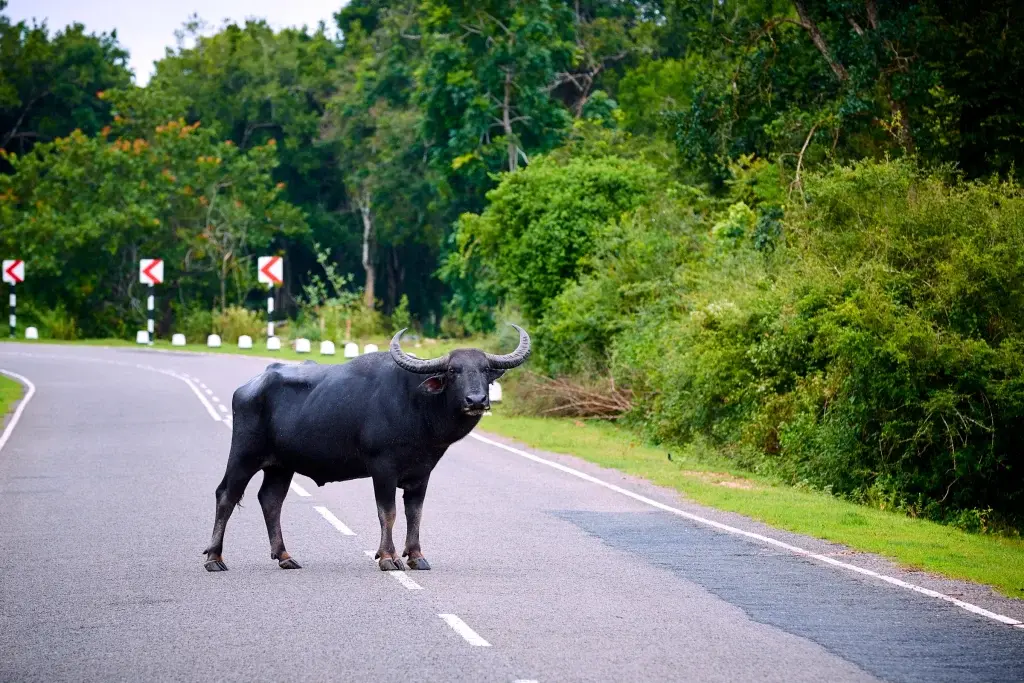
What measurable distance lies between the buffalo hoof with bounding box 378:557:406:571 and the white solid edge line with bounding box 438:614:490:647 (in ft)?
6.27

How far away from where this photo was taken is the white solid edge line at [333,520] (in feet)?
48.1

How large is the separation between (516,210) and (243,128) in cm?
4210

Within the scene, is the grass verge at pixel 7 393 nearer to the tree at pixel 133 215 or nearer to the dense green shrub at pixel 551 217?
the dense green shrub at pixel 551 217

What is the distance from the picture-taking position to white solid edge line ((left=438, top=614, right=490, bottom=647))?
30.3 feet

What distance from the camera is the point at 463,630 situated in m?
9.60

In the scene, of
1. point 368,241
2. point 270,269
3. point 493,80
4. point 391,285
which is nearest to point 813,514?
point 493,80

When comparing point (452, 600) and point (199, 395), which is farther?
point (199, 395)

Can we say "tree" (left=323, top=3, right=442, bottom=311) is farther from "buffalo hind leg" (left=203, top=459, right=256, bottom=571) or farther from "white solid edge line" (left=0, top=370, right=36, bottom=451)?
"buffalo hind leg" (left=203, top=459, right=256, bottom=571)

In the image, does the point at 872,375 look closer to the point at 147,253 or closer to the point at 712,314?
the point at 712,314

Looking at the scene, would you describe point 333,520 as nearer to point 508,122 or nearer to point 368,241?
point 508,122

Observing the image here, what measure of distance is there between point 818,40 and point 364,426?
20.9 meters

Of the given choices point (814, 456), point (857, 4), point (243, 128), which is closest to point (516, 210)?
point (857, 4)

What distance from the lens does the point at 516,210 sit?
36438mm

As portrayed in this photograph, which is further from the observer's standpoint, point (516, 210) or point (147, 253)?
point (147, 253)
